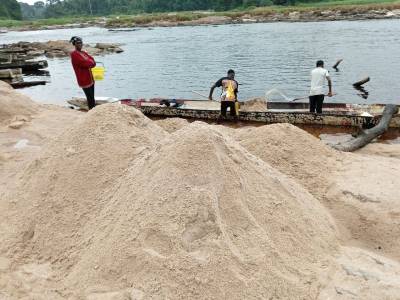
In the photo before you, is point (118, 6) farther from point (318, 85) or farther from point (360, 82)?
point (318, 85)

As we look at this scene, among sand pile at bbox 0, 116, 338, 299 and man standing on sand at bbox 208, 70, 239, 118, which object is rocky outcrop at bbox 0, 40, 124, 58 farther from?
sand pile at bbox 0, 116, 338, 299

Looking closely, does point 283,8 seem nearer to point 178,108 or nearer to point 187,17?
point 187,17

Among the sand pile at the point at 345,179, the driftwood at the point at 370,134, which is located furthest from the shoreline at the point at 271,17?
the sand pile at the point at 345,179

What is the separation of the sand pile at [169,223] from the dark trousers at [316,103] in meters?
6.92

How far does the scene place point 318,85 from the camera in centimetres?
1230

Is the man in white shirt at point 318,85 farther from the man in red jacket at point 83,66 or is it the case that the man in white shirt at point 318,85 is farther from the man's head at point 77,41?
the man's head at point 77,41

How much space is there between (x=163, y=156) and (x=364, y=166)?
4.48 metres

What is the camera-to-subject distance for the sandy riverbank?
175 inches

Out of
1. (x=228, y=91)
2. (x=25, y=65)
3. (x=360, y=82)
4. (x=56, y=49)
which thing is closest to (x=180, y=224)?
(x=228, y=91)

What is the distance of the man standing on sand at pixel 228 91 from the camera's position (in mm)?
11880

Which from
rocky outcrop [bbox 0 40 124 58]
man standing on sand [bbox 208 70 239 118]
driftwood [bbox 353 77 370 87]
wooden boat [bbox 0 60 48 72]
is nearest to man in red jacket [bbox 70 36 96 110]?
man standing on sand [bbox 208 70 239 118]

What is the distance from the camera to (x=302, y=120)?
1330 centimetres

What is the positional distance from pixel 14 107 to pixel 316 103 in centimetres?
926

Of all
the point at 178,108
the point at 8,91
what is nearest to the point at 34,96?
the point at 8,91
